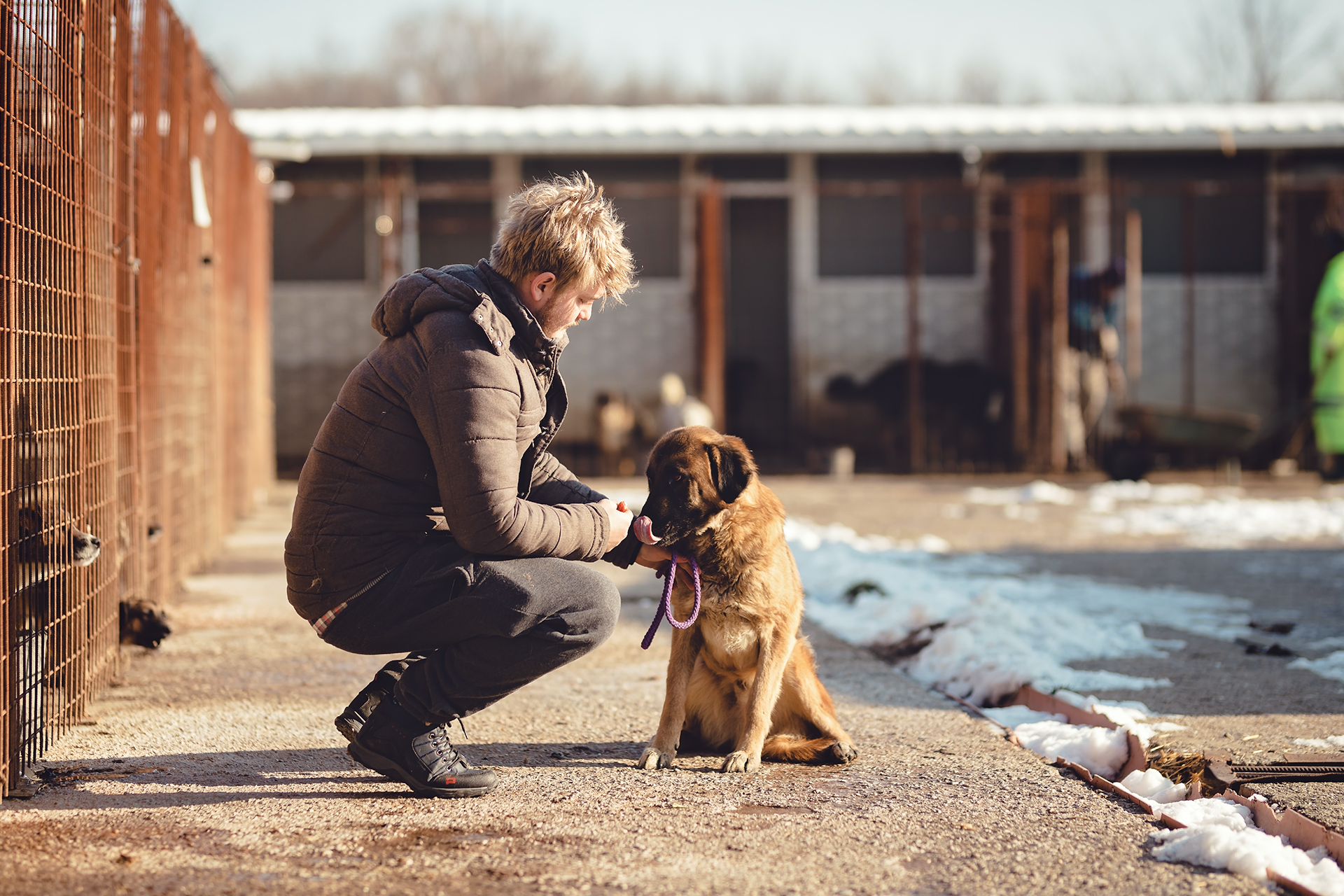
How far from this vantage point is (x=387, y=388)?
317cm

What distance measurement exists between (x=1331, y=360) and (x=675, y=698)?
37.2 feet

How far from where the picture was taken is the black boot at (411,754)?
10.8ft

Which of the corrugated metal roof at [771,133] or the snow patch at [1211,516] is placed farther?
the corrugated metal roof at [771,133]

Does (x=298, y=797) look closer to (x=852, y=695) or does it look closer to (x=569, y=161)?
(x=852, y=695)

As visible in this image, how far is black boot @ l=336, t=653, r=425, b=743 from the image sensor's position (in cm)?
338

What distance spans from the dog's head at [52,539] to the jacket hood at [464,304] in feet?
3.95

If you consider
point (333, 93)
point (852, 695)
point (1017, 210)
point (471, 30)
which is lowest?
point (852, 695)

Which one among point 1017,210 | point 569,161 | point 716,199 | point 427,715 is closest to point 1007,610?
point 427,715

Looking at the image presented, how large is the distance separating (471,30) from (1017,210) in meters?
42.8

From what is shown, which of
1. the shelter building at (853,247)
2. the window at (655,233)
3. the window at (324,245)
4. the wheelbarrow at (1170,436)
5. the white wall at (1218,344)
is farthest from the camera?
the window at (655,233)

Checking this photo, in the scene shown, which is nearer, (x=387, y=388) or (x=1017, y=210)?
(x=387, y=388)

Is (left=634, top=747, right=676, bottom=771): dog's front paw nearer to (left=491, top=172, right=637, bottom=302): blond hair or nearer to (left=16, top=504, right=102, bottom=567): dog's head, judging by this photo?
(left=491, top=172, right=637, bottom=302): blond hair

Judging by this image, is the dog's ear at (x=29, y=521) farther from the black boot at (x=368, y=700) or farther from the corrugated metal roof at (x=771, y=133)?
the corrugated metal roof at (x=771, y=133)

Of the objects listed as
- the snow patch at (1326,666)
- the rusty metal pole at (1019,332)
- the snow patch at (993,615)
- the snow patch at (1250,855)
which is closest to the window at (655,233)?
the rusty metal pole at (1019,332)
